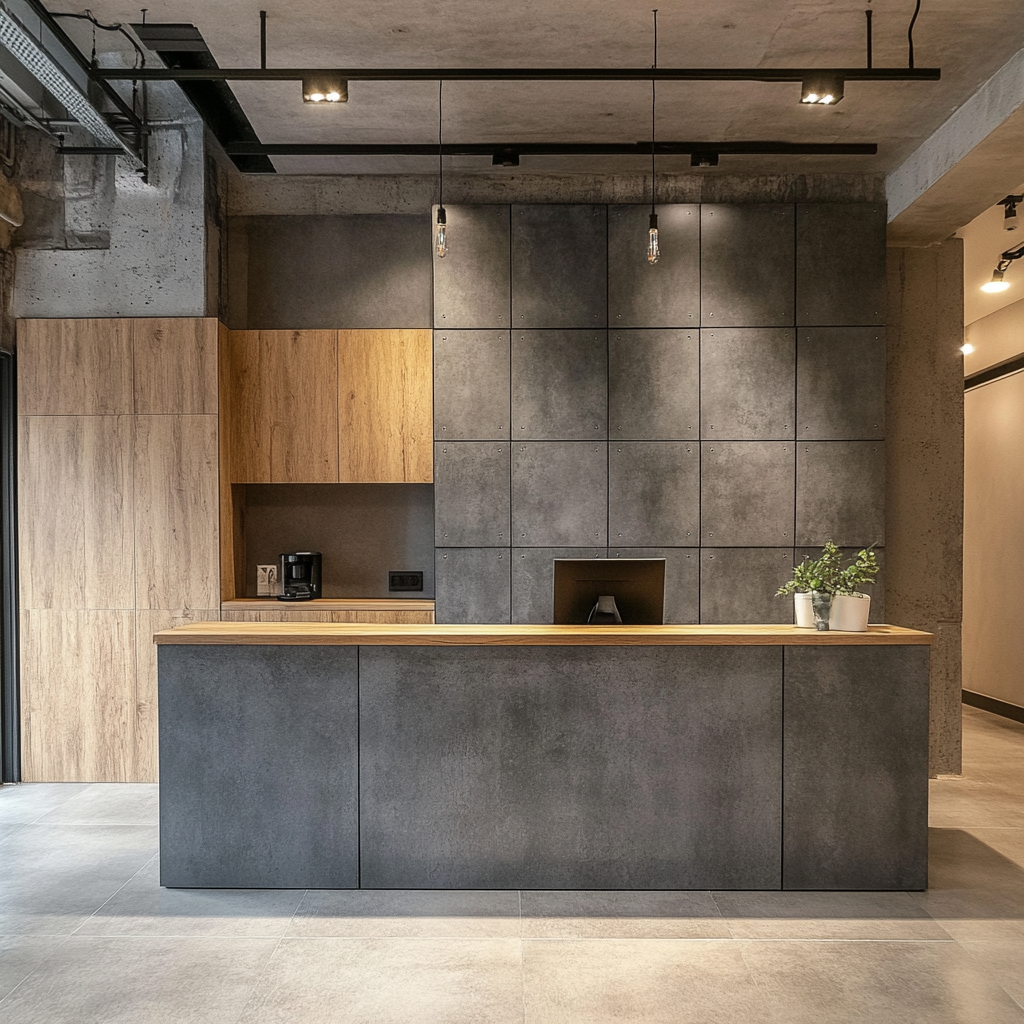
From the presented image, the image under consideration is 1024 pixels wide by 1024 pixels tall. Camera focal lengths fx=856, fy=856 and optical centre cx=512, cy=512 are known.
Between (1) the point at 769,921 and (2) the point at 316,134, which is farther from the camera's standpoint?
(2) the point at 316,134

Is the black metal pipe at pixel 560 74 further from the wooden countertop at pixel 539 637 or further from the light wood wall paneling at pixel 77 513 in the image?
the wooden countertop at pixel 539 637

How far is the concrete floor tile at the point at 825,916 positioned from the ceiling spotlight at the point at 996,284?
14.9 feet

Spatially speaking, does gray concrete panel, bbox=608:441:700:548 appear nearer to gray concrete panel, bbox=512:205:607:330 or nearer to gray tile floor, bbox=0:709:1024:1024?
gray concrete panel, bbox=512:205:607:330

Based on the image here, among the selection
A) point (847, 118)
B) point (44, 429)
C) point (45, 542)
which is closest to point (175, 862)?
point (45, 542)

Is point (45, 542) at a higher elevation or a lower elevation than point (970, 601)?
higher

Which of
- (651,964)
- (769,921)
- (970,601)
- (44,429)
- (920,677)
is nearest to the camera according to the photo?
(651,964)

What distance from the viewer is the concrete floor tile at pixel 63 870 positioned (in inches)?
131

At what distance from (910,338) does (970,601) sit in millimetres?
3600

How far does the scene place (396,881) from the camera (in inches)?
139

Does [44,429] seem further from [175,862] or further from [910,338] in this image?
[910,338]

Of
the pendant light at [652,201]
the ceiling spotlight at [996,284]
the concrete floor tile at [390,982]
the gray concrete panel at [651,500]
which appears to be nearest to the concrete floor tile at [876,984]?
the concrete floor tile at [390,982]

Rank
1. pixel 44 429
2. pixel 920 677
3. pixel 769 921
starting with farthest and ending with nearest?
pixel 44 429, pixel 920 677, pixel 769 921

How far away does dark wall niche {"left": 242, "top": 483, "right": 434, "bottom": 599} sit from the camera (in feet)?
18.6

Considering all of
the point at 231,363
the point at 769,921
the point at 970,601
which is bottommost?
the point at 769,921
